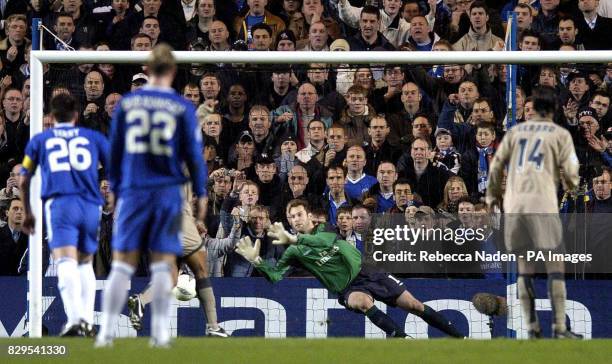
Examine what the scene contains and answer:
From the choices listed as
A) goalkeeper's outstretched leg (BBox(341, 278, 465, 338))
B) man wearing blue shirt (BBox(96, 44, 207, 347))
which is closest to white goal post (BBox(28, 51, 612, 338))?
goalkeeper's outstretched leg (BBox(341, 278, 465, 338))

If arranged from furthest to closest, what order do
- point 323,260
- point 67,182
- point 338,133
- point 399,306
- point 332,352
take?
point 338,133 < point 399,306 < point 323,260 < point 67,182 < point 332,352

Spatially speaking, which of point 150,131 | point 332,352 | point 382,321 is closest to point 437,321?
point 382,321

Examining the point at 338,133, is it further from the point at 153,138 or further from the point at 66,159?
the point at 153,138

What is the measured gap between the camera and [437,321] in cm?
1310

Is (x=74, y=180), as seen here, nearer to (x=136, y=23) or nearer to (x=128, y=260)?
(x=128, y=260)

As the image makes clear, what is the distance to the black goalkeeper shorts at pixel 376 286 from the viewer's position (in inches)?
519

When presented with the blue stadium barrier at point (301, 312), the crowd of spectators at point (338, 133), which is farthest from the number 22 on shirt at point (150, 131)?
the blue stadium barrier at point (301, 312)

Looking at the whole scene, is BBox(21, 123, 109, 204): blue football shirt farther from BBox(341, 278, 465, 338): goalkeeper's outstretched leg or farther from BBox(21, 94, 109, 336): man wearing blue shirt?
BBox(341, 278, 465, 338): goalkeeper's outstretched leg

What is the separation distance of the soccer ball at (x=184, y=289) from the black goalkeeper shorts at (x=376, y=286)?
4.96ft

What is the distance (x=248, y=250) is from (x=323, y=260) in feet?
2.51

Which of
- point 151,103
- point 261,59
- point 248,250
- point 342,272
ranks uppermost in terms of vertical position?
point 261,59

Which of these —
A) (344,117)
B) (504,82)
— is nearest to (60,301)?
(344,117)

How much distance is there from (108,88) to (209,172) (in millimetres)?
1594

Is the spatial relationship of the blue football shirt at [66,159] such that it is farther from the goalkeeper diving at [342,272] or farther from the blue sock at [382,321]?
the blue sock at [382,321]
